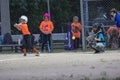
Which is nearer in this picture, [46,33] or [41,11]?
[46,33]

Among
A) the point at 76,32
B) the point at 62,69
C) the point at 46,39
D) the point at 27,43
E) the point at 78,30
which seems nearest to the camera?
the point at 62,69

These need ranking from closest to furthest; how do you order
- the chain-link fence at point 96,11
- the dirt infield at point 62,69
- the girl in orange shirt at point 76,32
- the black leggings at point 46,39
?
the dirt infield at point 62,69, the black leggings at point 46,39, the chain-link fence at point 96,11, the girl in orange shirt at point 76,32

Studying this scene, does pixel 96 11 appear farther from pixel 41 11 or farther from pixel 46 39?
pixel 41 11

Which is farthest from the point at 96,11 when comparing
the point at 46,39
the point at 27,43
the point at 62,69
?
the point at 62,69

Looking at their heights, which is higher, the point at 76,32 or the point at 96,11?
the point at 96,11

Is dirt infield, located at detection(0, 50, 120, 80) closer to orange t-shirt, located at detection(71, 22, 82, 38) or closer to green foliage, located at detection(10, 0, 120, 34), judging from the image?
orange t-shirt, located at detection(71, 22, 82, 38)

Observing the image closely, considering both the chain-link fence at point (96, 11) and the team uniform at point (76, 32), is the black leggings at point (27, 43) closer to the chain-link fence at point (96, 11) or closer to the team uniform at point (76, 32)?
the team uniform at point (76, 32)

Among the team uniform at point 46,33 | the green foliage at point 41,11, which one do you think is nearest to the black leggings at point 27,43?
the team uniform at point 46,33

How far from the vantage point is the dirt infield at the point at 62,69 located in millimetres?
12172

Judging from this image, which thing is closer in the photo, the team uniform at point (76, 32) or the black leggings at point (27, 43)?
the black leggings at point (27, 43)

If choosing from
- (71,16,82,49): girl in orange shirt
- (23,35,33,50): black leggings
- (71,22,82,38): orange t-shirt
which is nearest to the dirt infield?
(23,35,33,50): black leggings

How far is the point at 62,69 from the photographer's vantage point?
44.6 feet

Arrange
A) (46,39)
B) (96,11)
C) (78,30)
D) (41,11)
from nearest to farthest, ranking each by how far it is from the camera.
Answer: (46,39) → (78,30) → (96,11) → (41,11)

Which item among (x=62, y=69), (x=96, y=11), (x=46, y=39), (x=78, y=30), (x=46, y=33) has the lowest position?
(x=62, y=69)
